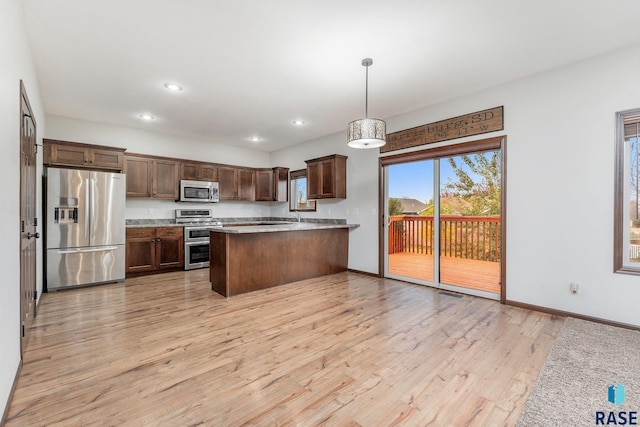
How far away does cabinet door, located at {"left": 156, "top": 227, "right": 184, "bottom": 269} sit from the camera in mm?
5164

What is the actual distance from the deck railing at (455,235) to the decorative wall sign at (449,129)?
1.24 m

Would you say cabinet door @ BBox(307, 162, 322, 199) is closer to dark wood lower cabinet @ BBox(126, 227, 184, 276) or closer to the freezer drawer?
dark wood lower cabinet @ BBox(126, 227, 184, 276)

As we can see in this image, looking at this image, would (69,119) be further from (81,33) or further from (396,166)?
(396,166)

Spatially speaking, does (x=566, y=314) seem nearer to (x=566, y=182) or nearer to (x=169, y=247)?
(x=566, y=182)

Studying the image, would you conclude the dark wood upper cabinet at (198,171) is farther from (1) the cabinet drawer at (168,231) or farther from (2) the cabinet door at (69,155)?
(2) the cabinet door at (69,155)

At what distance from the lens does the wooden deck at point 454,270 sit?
4.20 metres

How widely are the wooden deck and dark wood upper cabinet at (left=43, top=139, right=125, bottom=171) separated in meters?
4.85

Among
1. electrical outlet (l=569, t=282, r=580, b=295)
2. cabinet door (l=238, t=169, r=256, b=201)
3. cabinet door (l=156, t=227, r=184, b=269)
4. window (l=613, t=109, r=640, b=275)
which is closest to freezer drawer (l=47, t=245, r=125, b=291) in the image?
cabinet door (l=156, t=227, r=184, b=269)

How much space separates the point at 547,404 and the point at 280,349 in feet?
5.83

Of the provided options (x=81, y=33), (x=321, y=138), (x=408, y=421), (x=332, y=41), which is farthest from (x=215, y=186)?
(x=408, y=421)

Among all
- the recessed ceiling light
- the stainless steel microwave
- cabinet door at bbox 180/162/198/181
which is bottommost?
the stainless steel microwave

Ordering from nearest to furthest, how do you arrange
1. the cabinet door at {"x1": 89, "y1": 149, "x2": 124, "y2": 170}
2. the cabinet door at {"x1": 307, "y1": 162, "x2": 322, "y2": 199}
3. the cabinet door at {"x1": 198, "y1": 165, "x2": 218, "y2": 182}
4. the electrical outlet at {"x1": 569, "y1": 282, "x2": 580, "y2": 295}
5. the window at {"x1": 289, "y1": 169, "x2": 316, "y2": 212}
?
the electrical outlet at {"x1": 569, "y1": 282, "x2": 580, "y2": 295} → the cabinet door at {"x1": 89, "y1": 149, "x2": 124, "y2": 170} → the cabinet door at {"x1": 307, "y1": 162, "x2": 322, "y2": 199} → the cabinet door at {"x1": 198, "y1": 165, "x2": 218, "y2": 182} → the window at {"x1": 289, "y1": 169, "x2": 316, "y2": 212}

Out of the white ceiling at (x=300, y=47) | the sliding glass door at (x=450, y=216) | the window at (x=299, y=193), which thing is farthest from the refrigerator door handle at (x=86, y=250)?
the sliding glass door at (x=450, y=216)

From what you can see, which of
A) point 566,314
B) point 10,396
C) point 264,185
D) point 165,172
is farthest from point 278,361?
point 264,185
